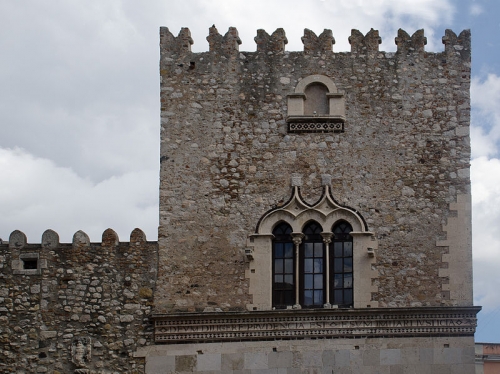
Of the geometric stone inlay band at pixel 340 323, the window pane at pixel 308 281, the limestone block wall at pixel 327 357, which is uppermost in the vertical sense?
the window pane at pixel 308 281

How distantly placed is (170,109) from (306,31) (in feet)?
10.3

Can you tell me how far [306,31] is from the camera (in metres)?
21.6

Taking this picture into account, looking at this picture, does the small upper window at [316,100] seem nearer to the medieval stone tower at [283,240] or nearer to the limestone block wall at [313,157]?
the medieval stone tower at [283,240]

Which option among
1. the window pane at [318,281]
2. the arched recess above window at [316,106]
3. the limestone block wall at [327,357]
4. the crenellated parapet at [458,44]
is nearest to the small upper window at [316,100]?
the arched recess above window at [316,106]

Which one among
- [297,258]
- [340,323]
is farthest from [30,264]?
[340,323]

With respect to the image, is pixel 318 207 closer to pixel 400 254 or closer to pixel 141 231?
pixel 400 254

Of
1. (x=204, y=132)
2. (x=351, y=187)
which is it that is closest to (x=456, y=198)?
(x=351, y=187)

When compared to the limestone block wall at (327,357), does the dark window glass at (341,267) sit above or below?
above

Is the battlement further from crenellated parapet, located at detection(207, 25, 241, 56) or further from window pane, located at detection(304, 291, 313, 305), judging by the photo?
window pane, located at detection(304, 291, 313, 305)

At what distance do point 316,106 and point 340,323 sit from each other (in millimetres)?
4324

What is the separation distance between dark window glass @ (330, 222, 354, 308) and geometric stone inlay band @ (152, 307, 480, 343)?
0.33m

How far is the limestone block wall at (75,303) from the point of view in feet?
66.7

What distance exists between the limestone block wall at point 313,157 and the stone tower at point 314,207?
27mm

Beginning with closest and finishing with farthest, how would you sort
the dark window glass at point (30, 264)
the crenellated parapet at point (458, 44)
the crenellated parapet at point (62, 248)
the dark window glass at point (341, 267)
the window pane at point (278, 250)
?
the dark window glass at point (341, 267), the window pane at point (278, 250), the crenellated parapet at point (62, 248), the dark window glass at point (30, 264), the crenellated parapet at point (458, 44)
